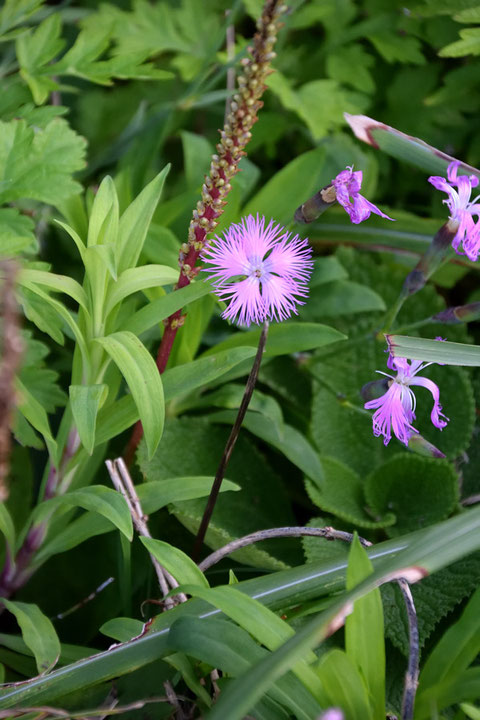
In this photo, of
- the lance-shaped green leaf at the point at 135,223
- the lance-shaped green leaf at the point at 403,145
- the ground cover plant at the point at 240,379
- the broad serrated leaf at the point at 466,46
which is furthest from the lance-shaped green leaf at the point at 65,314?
the broad serrated leaf at the point at 466,46

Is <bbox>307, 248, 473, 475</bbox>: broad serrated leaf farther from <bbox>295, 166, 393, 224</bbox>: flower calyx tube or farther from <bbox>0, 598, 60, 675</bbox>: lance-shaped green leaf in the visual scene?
<bbox>0, 598, 60, 675</bbox>: lance-shaped green leaf

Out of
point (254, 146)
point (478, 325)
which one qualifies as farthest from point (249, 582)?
point (254, 146)

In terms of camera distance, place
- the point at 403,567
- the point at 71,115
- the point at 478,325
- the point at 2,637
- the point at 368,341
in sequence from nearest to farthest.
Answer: the point at 403,567, the point at 2,637, the point at 368,341, the point at 478,325, the point at 71,115

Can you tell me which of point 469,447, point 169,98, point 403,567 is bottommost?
point 403,567

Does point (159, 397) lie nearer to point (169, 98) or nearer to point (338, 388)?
point (338, 388)

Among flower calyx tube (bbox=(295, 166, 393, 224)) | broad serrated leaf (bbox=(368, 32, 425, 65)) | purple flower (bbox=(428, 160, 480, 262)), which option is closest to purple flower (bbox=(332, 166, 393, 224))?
flower calyx tube (bbox=(295, 166, 393, 224))

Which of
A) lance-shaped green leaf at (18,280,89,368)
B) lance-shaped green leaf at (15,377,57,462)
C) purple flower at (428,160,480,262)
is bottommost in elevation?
lance-shaped green leaf at (15,377,57,462)

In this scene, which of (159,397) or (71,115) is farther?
(71,115)
